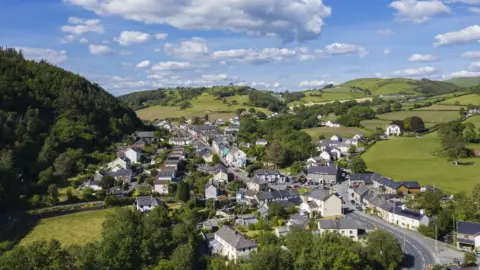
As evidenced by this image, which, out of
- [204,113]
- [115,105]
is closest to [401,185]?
[115,105]

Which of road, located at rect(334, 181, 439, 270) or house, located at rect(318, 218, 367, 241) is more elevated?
house, located at rect(318, 218, 367, 241)

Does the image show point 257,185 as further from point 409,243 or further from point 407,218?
point 409,243

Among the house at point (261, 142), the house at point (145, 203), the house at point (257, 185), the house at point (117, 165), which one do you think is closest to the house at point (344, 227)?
the house at point (257, 185)

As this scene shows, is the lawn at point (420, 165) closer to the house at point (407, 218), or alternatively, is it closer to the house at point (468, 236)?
the house at point (407, 218)

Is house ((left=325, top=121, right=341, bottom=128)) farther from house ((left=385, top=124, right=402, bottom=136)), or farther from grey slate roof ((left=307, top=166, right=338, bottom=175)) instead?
grey slate roof ((left=307, top=166, right=338, bottom=175))

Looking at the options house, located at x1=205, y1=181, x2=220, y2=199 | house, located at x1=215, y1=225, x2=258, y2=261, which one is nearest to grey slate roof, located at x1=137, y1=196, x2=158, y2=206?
house, located at x1=205, y1=181, x2=220, y2=199
